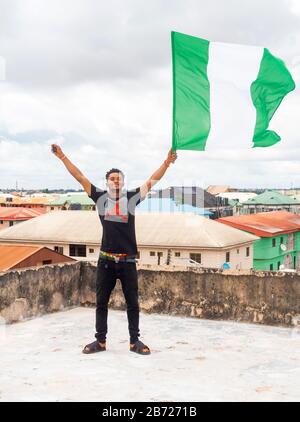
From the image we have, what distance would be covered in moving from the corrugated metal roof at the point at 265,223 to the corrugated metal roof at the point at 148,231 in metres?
6.61

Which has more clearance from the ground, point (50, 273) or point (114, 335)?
point (50, 273)

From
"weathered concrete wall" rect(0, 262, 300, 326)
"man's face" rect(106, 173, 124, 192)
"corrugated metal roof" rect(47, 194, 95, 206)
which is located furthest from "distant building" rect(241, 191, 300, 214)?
"man's face" rect(106, 173, 124, 192)

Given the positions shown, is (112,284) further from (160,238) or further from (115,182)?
(160,238)

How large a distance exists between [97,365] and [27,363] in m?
0.67

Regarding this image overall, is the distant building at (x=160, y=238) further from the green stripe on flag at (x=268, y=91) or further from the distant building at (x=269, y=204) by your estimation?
the distant building at (x=269, y=204)

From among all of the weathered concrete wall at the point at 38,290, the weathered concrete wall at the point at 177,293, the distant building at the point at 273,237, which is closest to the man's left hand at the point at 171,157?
the weathered concrete wall at the point at 177,293

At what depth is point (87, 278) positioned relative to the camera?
8.00 metres

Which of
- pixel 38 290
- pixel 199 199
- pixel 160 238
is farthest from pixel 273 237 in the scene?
pixel 38 290

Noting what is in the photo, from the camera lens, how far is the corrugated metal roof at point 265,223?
4319 cm

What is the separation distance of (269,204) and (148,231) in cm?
4302

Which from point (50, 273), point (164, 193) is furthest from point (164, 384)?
point (164, 193)

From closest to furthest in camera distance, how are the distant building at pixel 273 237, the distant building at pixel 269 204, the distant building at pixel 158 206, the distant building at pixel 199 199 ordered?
the distant building at pixel 158 206 < the distant building at pixel 273 237 < the distant building at pixel 199 199 < the distant building at pixel 269 204

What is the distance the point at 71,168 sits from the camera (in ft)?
17.0
